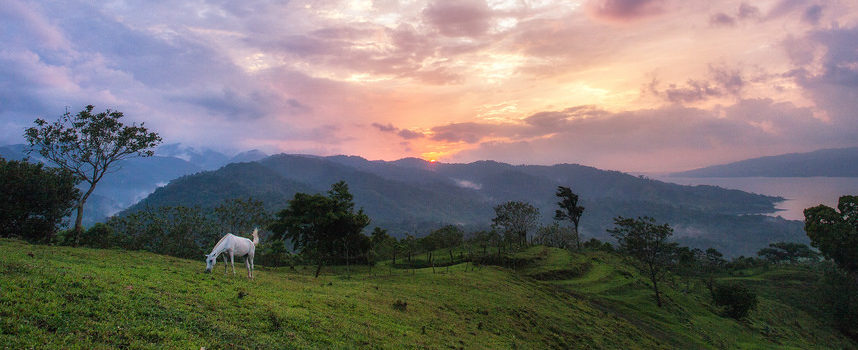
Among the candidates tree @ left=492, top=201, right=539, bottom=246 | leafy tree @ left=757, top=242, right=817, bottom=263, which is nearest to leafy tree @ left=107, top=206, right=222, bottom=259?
tree @ left=492, top=201, right=539, bottom=246

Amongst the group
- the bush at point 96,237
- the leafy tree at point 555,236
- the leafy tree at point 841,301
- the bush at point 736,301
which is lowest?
the leafy tree at point 841,301

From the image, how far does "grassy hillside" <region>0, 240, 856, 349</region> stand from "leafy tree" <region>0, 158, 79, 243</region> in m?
24.7

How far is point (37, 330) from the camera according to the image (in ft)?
27.8

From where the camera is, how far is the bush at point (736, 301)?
170 ft

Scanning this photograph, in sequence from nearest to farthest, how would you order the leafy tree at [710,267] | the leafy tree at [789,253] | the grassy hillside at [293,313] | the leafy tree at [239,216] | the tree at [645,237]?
the grassy hillside at [293,313], the tree at [645,237], the leafy tree at [710,267], the leafy tree at [239,216], the leafy tree at [789,253]

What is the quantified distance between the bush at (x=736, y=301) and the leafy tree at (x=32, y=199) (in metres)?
96.0

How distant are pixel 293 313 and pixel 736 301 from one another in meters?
66.6

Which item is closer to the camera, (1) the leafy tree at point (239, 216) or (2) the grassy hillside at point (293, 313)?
(2) the grassy hillside at point (293, 313)

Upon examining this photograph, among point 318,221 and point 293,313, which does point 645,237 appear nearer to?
point 318,221

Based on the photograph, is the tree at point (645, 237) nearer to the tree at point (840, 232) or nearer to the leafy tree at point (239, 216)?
the tree at point (840, 232)

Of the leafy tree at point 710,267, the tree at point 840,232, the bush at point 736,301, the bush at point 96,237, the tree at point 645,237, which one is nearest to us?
the bush at point 96,237

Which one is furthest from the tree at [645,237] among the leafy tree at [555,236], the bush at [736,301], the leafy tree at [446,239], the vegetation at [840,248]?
the leafy tree at [555,236]

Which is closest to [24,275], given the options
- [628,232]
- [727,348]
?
[727,348]

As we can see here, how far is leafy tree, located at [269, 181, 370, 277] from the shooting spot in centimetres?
3619
